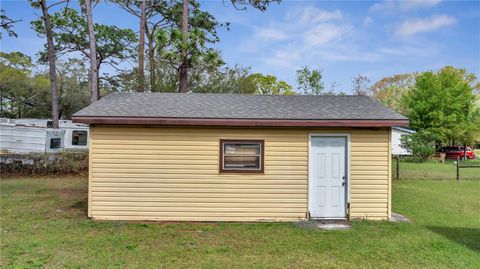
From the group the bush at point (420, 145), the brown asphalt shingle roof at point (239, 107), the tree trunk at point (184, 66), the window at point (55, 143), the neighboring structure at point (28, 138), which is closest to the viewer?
the brown asphalt shingle roof at point (239, 107)

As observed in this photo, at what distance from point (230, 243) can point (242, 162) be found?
6.70 ft

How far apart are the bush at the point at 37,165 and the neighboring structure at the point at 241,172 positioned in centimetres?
801

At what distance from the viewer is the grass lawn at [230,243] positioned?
15.8 ft

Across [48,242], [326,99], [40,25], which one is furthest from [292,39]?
[48,242]

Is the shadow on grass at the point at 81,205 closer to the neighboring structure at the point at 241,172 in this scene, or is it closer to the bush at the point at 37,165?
the neighboring structure at the point at 241,172

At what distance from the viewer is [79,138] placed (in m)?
18.8

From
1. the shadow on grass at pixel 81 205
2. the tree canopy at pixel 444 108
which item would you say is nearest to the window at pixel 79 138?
the shadow on grass at pixel 81 205

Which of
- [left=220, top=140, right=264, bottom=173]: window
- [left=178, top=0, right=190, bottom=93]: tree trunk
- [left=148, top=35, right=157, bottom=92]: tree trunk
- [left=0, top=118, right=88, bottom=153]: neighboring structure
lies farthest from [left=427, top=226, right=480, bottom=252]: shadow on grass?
[left=0, top=118, right=88, bottom=153]: neighboring structure

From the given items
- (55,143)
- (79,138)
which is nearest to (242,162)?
(55,143)

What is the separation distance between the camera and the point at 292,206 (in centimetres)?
726

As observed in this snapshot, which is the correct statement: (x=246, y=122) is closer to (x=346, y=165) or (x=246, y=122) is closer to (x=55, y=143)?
(x=346, y=165)

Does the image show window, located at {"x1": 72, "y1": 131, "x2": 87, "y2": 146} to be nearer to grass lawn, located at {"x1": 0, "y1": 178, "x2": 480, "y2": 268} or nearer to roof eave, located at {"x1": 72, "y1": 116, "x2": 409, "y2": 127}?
grass lawn, located at {"x1": 0, "y1": 178, "x2": 480, "y2": 268}

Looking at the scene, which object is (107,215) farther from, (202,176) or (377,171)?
(377,171)

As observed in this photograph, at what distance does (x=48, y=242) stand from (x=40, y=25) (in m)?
17.4
